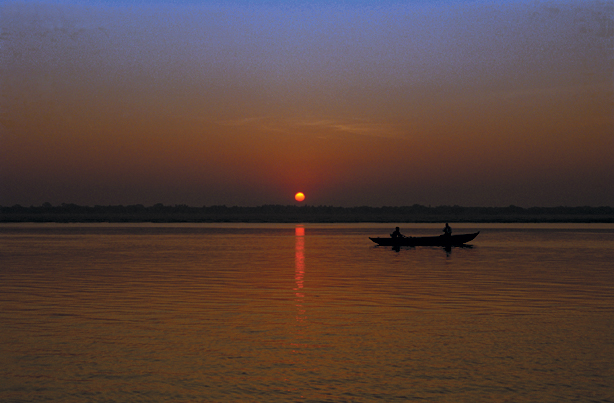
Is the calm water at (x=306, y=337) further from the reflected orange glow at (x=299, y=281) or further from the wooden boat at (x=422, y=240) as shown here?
the wooden boat at (x=422, y=240)

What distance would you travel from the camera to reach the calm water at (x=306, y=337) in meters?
12.4

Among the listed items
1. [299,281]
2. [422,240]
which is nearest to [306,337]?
[299,281]

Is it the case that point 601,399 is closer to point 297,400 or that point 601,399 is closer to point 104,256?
point 297,400

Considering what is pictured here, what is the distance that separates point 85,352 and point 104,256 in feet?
116

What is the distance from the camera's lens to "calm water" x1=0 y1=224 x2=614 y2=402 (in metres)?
12.4

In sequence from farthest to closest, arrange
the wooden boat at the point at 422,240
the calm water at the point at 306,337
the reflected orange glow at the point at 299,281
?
1. the wooden boat at the point at 422,240
2. the reflected orange glow at the point at 299,281
3. the calm water at the point at 306,337

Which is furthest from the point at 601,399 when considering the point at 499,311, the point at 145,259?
the point at 145,259

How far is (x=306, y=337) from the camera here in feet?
56.4

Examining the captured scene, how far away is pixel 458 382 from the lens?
42.0ft

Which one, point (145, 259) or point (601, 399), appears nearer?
point (601, 399)

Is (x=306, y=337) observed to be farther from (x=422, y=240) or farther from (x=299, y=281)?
(x=422, y=240)

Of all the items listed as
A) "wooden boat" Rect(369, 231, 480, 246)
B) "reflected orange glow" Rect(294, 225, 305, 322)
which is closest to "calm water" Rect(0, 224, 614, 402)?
"reflected orange glow" Rect(294, 225, 305, 322)

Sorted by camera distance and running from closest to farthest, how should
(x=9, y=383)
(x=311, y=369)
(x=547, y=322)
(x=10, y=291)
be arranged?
(x=9, y=383) < (x=311, y=369) < (x=547, y=322) < (x=10, y=291)

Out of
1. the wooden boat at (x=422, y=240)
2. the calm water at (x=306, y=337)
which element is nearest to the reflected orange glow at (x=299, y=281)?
the calm water at (x=306, y=337)
